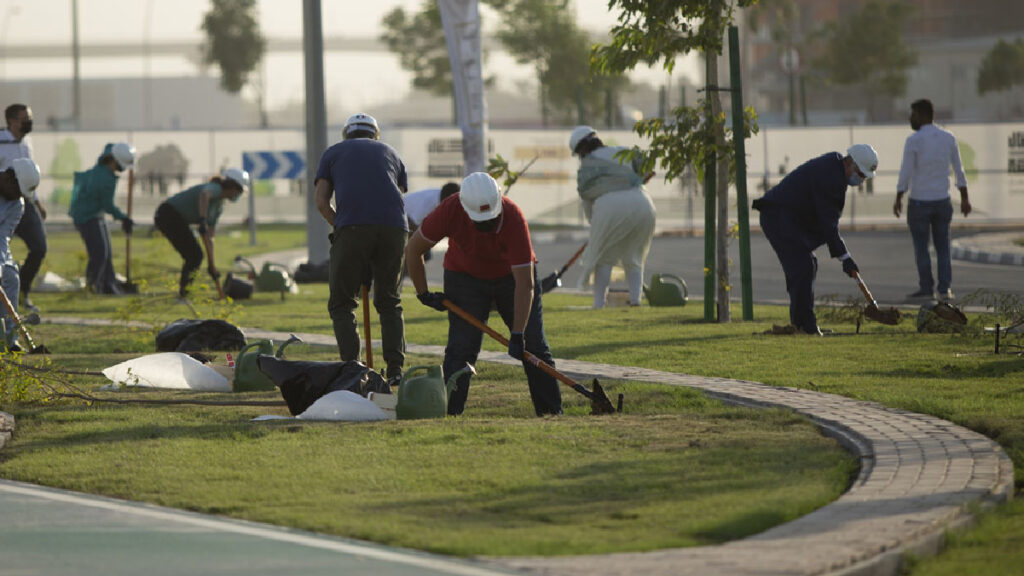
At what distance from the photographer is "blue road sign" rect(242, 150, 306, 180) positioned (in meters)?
29.5

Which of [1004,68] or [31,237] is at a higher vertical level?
[1004,68]

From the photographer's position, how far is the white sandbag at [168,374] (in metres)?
9.77

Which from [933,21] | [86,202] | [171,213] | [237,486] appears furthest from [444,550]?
[933,21]

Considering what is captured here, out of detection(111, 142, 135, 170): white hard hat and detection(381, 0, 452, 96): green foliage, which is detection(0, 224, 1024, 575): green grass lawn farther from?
detection(381, 0, 452, 96): green foliage

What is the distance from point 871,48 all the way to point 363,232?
53392mm

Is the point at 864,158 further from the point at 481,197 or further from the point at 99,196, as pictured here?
the point at 99,196

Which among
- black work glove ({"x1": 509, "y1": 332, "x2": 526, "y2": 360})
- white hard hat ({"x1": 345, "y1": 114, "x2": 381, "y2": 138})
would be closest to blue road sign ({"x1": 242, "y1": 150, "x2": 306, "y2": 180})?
white hard hat ({"x1": 345, "y1": 114, "x2": 381, "y2": 138})

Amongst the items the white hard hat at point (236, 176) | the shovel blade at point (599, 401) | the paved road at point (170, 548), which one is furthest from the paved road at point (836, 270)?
the paved road at point (170, 548)

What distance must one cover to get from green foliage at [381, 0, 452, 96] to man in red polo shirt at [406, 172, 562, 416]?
1917 inches

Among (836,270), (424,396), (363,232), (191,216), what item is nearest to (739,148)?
(363,232)

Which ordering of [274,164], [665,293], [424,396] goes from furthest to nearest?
[274,164] → [665,293] → [424,396]

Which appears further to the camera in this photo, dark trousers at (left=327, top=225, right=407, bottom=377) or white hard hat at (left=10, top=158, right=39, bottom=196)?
white hard hat at (left=10, top=158, right=39, bottom=196)

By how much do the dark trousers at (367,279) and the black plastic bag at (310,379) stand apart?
934 millimetres

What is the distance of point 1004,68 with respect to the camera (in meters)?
60.7
